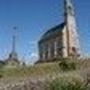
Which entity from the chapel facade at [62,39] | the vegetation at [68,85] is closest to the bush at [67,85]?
the vegetation at [68,85]

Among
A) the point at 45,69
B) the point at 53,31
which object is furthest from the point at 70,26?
the point at 45,69

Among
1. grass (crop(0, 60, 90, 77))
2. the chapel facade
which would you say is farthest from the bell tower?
grass (crop(0, 60, 90, 77))

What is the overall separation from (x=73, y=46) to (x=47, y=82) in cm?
5825

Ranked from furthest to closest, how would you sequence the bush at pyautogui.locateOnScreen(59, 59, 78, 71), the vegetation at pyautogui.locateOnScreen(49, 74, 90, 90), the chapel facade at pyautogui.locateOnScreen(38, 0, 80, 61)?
1. the chapel facade at pyautogui.locateOnScreen(38, 0, 80, 61)
2. the bush at pyautogui.locateOnScreen(59, 59, 78, 71)
3. the vegetation at pyautogui.locateOnScreen(49, 74, 90, 90)

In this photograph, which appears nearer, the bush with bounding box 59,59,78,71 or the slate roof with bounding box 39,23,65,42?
the bush with bounding box 59,59,78,71

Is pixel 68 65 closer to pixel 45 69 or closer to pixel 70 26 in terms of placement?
pixel 45 69

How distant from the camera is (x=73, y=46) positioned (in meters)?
68.7

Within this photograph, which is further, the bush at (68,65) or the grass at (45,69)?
the bush at (68,65)

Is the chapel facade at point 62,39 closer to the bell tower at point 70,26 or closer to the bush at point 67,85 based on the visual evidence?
the bell tower at point 70,26

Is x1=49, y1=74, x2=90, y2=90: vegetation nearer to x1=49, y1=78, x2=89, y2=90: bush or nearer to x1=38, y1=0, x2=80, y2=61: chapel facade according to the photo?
x1=49, y1=78, x2=89, y2=90: bush

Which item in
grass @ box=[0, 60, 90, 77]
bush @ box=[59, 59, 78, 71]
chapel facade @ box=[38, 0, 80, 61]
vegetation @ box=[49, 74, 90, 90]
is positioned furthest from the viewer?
chapel facade @ box=[38, 0, 80, 61]

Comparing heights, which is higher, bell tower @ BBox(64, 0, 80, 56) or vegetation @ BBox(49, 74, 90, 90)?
bell tower @ BBox(64, 0, 80, 56)

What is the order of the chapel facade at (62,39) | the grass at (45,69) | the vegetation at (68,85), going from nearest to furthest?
the vegetation at (68,85) → the grass at (45,69) → the chapel facade at (62,39)

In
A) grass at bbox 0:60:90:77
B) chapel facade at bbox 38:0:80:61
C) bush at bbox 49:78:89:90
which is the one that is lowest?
bush at bbox 49:78:89:90
